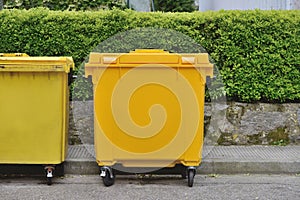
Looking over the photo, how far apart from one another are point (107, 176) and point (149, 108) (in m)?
0.79

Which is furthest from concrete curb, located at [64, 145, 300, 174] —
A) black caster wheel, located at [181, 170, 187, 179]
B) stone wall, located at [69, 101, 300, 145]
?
stone wall, located at [69, 101, 300, 145]

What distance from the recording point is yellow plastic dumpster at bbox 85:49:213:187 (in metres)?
A: 5.11

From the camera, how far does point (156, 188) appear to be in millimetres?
5188

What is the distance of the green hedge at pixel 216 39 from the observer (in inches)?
255

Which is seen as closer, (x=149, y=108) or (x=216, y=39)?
(x=149, y=108)

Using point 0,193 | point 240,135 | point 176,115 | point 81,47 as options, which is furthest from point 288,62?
point 0,193

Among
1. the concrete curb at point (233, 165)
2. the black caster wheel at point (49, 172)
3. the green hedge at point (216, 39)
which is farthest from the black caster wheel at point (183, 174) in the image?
the green hedge at point (216, 39)

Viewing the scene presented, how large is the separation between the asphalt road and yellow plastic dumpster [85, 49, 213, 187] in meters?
0.20

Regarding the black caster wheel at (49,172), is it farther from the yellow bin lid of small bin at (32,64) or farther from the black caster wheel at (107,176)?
the yellow bin lid of small bin at (32,64)

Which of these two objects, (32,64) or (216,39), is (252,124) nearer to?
(216,39)

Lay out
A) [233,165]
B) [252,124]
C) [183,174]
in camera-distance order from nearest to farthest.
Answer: [183,174] → [233,165] → [252,124]

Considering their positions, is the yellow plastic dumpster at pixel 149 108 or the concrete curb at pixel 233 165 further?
the concrete curb at pixel 233 165

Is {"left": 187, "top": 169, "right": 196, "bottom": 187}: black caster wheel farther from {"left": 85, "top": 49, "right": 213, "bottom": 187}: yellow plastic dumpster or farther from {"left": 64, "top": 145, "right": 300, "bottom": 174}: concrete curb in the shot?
{"left": 64, "top": 145, "right": 300, "bottom": 174}: concrete curb

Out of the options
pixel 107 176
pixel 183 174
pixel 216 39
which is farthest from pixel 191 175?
pixel 216 39
